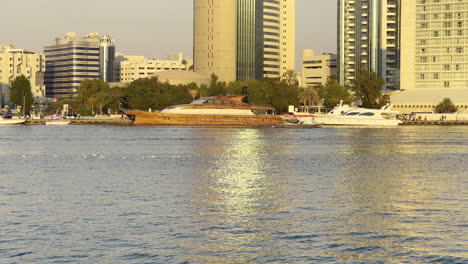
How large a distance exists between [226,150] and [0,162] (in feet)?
97.8

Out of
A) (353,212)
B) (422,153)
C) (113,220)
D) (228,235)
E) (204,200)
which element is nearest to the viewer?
(228,235)

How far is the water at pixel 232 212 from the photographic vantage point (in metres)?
31.1

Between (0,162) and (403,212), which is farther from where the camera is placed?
(0,162)

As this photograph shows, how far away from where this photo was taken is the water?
31.1 meters

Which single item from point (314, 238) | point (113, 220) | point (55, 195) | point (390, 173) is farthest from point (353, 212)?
point (390, 173)

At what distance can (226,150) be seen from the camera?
9631cm

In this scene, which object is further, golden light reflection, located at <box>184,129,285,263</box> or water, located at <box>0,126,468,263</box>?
golden light reflection, located at <box>184,129,285,263</box>

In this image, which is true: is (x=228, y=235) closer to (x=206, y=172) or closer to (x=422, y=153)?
(x=206, y=172)

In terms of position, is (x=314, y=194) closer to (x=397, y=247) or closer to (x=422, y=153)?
(x=397, y=247)

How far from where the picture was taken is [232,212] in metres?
40.7

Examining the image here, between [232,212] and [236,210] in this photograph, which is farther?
[236,210]

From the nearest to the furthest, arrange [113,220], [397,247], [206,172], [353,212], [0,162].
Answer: [397,247], [113,220], [353,212], [206,172], [0,162]

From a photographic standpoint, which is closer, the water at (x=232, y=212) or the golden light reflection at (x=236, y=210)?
the water at (x=232, y=212)

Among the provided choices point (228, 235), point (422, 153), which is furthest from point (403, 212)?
point (422, 153)
